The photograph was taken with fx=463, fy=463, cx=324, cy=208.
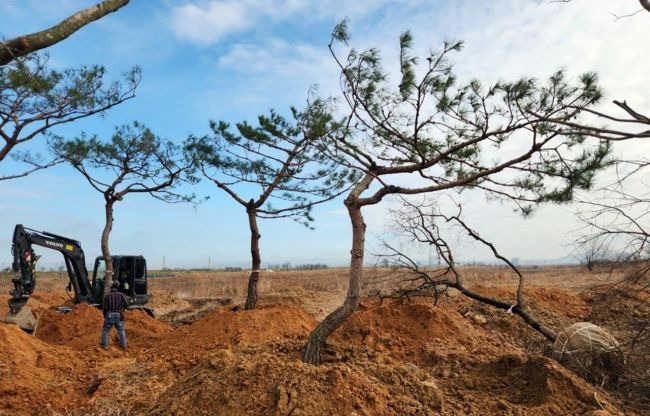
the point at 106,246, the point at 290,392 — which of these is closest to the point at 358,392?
the point at 290,392

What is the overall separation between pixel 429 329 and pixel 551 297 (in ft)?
18.6

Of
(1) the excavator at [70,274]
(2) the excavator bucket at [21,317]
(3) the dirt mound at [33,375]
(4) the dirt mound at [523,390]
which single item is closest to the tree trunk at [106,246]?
(1) the excavator at [70,274]

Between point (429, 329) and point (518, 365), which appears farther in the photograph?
point (429, 329)

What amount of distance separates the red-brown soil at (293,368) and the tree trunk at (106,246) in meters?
0.89

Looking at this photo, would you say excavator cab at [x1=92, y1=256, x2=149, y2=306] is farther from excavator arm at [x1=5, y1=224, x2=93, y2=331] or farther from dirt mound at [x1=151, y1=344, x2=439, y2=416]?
dirt mound at [x1=151, y1=344, x2=439, y2=416]

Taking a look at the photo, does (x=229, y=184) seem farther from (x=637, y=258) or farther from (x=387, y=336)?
(x=637, y=258)

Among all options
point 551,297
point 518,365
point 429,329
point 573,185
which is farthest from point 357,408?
point 551,297

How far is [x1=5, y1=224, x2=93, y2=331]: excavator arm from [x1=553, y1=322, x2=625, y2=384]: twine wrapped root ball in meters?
9.58

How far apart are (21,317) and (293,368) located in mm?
7523

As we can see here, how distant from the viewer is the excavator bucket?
9109 millimetres

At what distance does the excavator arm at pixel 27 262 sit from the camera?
916 cm

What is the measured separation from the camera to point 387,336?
7738 mm

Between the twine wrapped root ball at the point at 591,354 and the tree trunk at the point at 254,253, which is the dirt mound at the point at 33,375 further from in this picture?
the twine wrapped root ball at the point at 591,354

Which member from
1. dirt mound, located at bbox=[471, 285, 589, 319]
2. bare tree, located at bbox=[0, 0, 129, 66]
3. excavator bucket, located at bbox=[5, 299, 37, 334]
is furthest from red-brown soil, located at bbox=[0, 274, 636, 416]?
bare tree, located at bbox=[0, 0, 129, 66]
